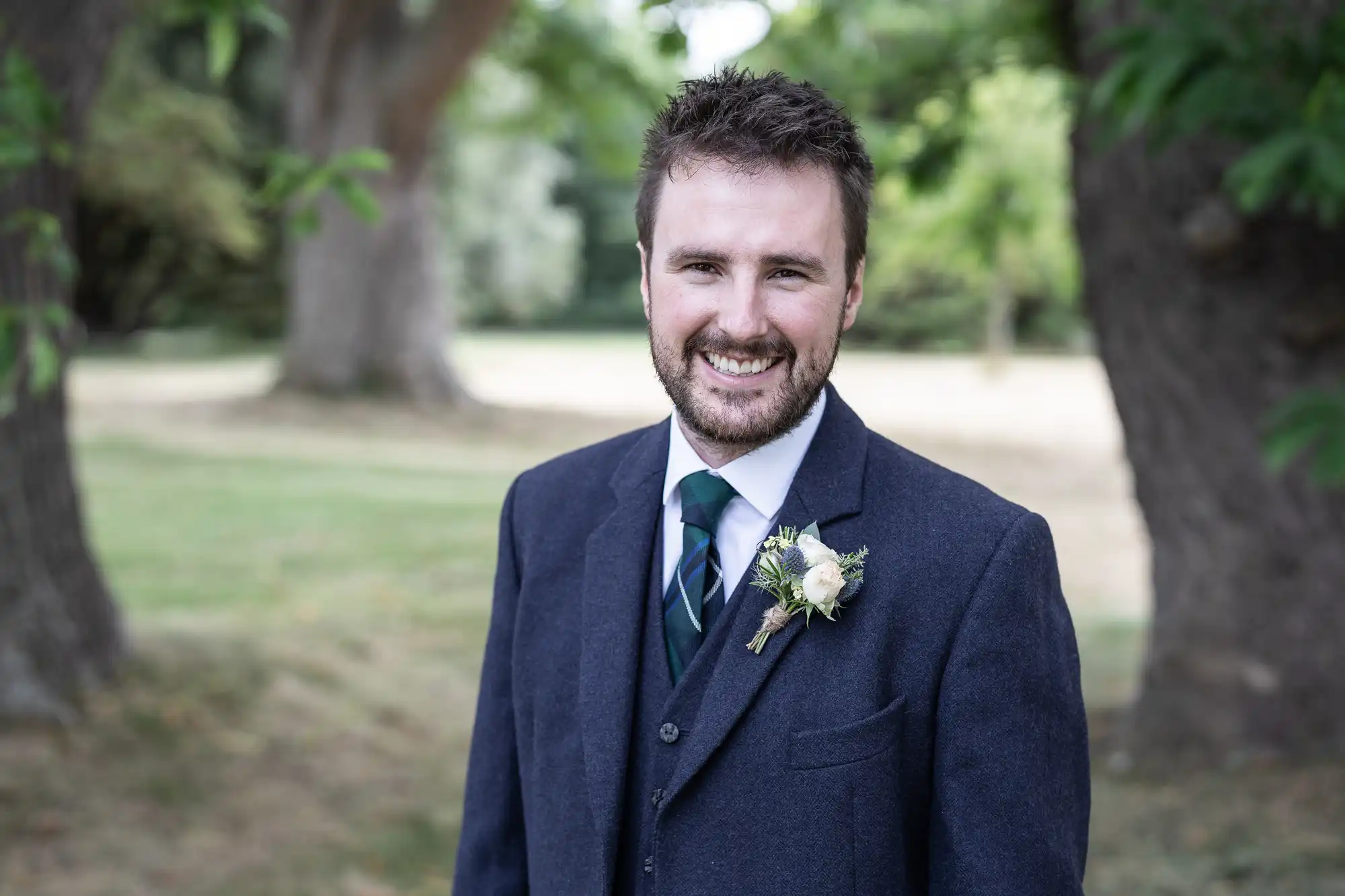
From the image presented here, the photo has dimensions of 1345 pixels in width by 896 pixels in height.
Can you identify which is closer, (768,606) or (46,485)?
(768,606)

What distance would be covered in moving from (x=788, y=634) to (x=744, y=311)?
0.40m

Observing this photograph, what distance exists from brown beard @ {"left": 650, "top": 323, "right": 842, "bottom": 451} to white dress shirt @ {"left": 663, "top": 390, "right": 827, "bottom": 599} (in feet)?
0.15

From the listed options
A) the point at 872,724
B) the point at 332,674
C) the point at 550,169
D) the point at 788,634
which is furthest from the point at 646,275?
the point at 550,169

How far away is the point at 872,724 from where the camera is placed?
67.0 inches

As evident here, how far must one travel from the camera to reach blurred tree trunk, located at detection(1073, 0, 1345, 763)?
534cm

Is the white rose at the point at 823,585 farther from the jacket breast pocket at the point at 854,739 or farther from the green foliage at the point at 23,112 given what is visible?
the green foliage at the point at 23,112

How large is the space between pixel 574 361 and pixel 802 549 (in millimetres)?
30684

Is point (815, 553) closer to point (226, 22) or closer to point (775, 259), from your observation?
point (775, 259)

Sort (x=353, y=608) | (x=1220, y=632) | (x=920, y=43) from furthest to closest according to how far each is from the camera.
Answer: (x=353, y=608) → (x=920, y=43) → (x=1220, y=632)

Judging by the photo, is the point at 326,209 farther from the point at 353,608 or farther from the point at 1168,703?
the point at 1168,703

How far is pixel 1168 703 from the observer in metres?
5.93

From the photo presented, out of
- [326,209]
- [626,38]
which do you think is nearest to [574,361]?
[626,38]

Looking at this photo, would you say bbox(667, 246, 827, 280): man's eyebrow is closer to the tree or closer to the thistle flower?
the thistle flower

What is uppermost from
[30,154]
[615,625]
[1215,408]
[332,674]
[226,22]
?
[226,22]
